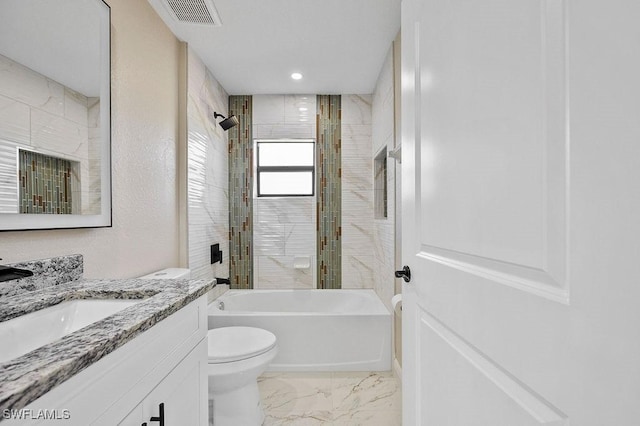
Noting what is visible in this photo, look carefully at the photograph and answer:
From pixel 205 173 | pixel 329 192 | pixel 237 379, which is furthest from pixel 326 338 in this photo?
pixel 205 173

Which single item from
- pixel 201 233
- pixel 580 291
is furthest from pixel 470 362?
pixel 201 233

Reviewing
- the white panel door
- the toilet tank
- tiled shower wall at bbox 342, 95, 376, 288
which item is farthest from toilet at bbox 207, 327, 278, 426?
tiled shower wall at bbox 342, 95, 376, 288

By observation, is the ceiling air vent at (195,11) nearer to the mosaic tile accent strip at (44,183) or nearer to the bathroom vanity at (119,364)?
the mosaic tile accent strip at (44,183)

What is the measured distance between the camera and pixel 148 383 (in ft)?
2.60

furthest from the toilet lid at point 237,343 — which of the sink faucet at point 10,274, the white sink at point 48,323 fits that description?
the sink faucet at point 10,274

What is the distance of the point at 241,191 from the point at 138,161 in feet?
5.11

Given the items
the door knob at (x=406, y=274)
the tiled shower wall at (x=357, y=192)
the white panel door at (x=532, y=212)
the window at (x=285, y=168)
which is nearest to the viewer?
the white panel door at (x=532, y=212)

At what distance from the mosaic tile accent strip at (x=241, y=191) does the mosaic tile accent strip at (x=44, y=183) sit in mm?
2050

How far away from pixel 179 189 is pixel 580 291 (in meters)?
2.36

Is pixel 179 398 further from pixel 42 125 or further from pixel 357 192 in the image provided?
pixel 357 192

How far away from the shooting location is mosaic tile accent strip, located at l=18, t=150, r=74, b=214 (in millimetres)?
1082

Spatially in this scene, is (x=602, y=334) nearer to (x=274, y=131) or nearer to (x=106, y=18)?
(x=106, y=18)

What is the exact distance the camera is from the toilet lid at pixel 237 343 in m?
1.66

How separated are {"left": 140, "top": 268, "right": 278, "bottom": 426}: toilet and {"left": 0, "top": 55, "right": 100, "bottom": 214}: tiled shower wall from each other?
28.2 inches
